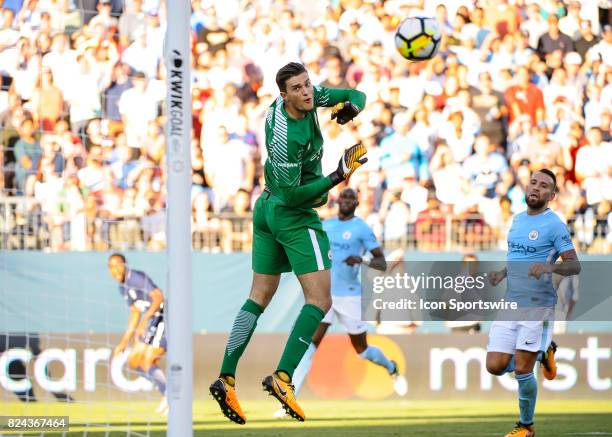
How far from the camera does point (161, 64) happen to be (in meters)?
12.5

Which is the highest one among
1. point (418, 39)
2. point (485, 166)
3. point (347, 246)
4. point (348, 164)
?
point (418, 39)

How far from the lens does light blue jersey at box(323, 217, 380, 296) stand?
517 inches

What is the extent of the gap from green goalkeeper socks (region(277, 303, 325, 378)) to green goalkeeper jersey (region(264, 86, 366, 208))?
788 mm

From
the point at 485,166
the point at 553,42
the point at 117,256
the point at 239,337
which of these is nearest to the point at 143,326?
the point at 117,256

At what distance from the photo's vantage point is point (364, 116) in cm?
1634

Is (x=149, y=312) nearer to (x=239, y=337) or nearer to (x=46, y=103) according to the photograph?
(x=46, y=103)

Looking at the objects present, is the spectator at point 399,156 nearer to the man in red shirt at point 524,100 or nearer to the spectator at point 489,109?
the spectator at point 489,109

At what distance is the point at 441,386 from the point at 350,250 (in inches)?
114

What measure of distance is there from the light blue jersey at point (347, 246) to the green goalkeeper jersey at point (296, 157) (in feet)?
16.9

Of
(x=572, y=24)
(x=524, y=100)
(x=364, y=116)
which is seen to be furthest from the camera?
(x=572, y=24)

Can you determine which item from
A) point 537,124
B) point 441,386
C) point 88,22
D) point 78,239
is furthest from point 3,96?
point 537,124

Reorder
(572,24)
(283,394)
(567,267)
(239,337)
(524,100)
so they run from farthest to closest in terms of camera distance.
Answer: (572,24), (524,100), (567,267), (239,337), (283,394)

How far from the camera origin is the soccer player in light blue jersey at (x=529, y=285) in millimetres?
9438

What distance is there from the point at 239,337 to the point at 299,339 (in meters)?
0.48
